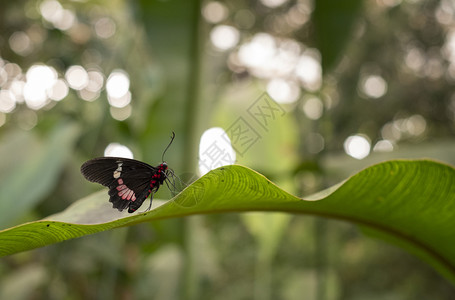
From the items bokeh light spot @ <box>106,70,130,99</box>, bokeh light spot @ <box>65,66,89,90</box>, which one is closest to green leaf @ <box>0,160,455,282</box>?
bokeh light spot @ <box>106,70,130,99</box>

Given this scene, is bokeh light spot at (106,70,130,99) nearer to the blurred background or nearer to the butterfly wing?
the blurred background

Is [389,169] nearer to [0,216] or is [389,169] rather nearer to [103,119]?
[0,216]

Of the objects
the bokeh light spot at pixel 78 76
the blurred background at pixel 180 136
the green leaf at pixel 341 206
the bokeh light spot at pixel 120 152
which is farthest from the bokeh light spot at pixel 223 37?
the green leaf at pixel 341 206

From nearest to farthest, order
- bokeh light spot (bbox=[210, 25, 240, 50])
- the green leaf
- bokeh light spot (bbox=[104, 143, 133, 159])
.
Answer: the green leaf
bokeh light spot (bbox=[104, 143, 133, 159])
bokeh light spot (bbox=[210, 25, 240, 50])

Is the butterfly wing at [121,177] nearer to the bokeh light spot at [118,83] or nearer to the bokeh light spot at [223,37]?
the bokeh light spot at [118,83]

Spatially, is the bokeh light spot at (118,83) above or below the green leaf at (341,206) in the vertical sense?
above

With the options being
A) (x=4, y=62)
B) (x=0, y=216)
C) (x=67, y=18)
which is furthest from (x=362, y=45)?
(x=0, y=216)
